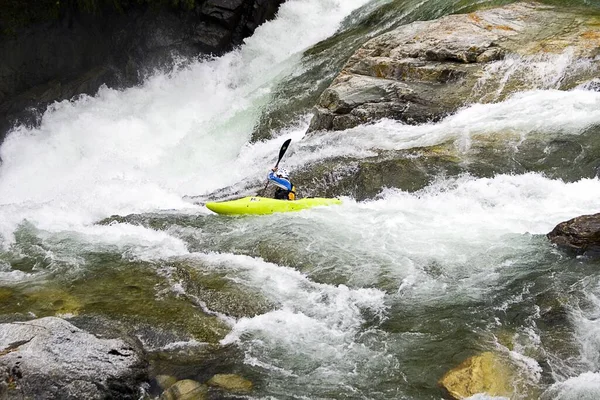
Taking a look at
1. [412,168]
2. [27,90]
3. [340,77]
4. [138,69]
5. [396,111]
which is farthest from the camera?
[138,69]

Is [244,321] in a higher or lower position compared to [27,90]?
lower

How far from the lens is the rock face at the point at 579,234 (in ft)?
22.8

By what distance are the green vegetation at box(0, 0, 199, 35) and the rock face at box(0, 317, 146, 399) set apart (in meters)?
12.7

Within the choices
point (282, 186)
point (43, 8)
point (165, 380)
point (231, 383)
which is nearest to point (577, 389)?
point (231, 383)

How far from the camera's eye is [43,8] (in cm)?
1600

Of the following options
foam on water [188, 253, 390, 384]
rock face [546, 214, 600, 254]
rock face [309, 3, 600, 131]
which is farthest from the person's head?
rock face [546, 214, 600, 254]

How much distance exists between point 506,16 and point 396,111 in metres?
3.75

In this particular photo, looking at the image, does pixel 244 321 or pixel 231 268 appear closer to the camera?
pixel 244 321

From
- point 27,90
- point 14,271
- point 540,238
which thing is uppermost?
point 27,90

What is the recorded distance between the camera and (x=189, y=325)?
6277 mm

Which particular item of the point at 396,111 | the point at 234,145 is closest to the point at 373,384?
the point at 396,111

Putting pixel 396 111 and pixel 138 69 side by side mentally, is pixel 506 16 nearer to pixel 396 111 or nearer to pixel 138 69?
pixel 396 111

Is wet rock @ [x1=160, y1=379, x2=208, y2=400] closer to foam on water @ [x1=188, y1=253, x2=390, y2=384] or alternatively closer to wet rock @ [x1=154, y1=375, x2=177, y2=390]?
wet rock @ [x1=154, y1=375, x2=177, y2=390]

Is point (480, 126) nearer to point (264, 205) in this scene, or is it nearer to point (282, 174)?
point (282, 174)
